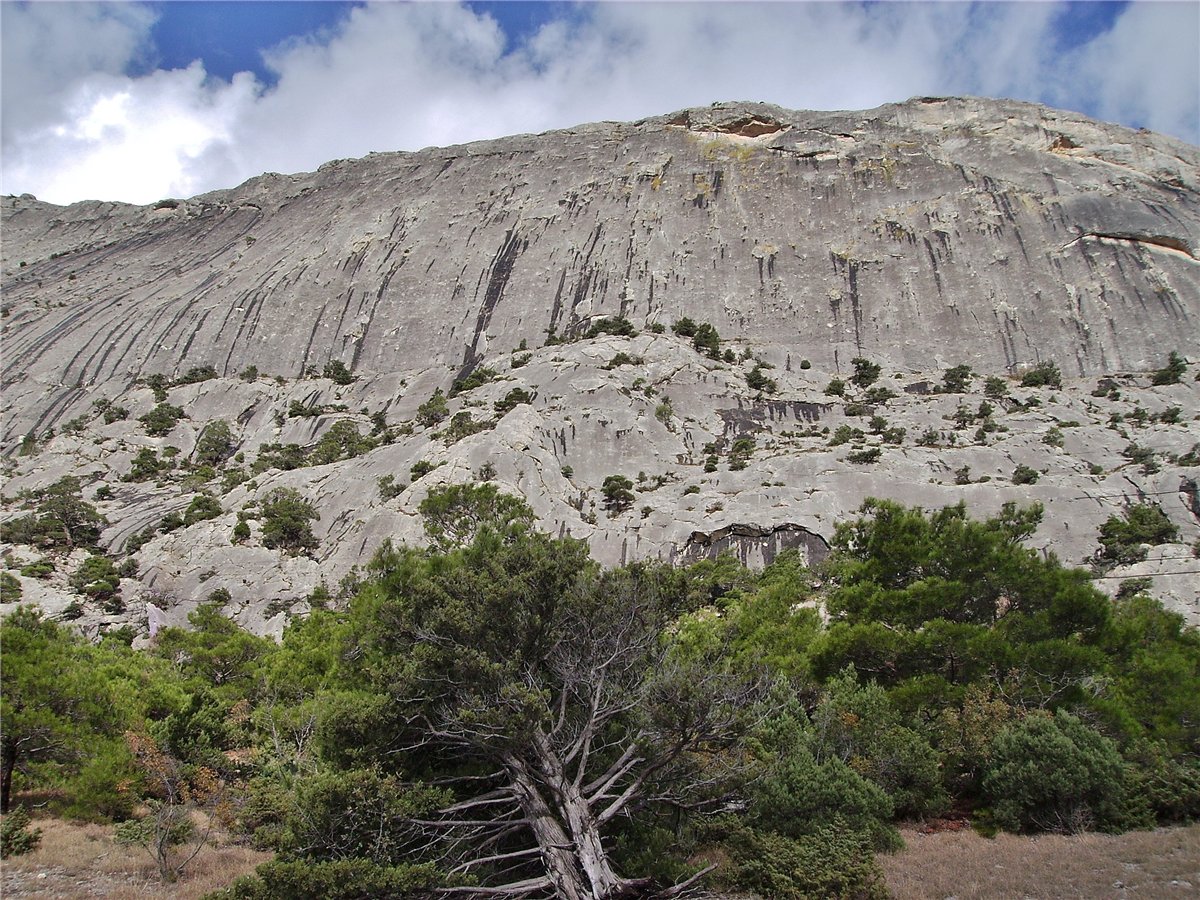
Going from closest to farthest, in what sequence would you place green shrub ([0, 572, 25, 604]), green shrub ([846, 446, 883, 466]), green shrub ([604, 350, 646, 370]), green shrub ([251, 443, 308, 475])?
green shrub ([0, 572, 25, 604]), green shrub ([846, 446, 883, 466]), green shrub ([251, 443, 308, 475]), green shrub ([604, 350, 646, 370])

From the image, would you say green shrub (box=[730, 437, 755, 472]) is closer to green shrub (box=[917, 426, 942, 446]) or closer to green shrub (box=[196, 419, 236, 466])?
green shrub (box=[917, 426, 942, 446])

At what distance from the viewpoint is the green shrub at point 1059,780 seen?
562 inches

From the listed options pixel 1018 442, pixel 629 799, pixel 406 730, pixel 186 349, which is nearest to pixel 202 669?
pixel 406 730

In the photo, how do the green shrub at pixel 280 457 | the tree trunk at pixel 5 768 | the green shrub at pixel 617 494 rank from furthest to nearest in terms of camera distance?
1. the green shrub at pixel 280 457
2. the green shrub at pixel 617 494
3. the tree trunk at pixel 5 768

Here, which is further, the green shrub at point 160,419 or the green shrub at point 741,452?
the green shrub at point 160,419

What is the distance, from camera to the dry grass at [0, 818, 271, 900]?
12.3 meters

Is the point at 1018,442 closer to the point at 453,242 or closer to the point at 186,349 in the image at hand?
the point at 453,242

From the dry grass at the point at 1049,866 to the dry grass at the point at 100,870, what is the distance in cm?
1095

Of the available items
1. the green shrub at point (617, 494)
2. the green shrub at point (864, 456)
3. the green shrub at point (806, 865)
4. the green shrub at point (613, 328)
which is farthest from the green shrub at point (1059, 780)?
the green shrub at point (613, 328)

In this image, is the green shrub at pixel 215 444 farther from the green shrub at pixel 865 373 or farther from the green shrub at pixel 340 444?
the green shrub at pixel 865 373

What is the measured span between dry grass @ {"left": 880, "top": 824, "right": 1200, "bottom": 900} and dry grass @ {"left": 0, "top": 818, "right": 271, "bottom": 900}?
431 inches

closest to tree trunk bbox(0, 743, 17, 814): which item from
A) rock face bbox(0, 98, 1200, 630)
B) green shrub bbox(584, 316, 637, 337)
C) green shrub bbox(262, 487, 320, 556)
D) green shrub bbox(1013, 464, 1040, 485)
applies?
rock face bbox(0, 98, 1200, 630)

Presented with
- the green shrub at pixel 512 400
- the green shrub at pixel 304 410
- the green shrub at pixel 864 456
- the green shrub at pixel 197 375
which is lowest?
the green shrub at pixel 864 456

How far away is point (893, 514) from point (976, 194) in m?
51.9
